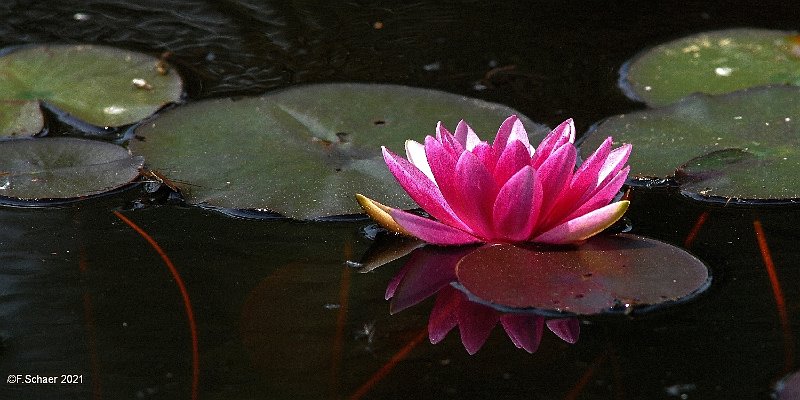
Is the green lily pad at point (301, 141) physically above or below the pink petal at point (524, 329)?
below

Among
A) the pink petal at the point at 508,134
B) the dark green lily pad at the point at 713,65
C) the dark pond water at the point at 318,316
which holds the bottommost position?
the dark pond water at the point at 318,316

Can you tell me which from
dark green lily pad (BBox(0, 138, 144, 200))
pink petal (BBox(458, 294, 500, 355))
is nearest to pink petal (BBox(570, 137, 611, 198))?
pink petal (BBox(458, 294, 500, 355))

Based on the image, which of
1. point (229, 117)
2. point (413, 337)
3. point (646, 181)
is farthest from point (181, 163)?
→ point (646, 181)

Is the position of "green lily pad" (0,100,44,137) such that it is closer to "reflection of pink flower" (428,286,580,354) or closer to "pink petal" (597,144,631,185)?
"reflection of pink flower" (428,286,580,354)

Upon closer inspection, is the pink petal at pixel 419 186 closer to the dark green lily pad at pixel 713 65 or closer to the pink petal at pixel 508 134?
the pink petal at pixel 508 134

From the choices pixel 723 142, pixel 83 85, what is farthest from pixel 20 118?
pixel 723 142

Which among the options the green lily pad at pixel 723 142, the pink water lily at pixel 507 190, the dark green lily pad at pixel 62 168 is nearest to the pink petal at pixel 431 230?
the pink water lily at pixel 507 190
